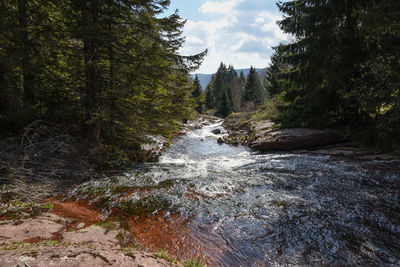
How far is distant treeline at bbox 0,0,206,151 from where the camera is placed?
5801mm

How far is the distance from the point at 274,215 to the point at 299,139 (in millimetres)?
8280

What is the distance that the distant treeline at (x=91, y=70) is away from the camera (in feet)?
19.0

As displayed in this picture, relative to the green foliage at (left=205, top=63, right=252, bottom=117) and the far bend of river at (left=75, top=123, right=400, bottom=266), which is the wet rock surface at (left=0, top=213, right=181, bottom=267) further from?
the green foliage at (left=205, top=63, right=252, bottom=117)

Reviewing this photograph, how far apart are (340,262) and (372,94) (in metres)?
7.80

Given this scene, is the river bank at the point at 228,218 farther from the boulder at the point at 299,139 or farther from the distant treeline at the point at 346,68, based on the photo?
the boulder at the point at 299,139

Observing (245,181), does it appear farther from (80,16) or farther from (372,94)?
(80,16)

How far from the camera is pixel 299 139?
11141mm

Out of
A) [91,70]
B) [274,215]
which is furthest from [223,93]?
[274,215]

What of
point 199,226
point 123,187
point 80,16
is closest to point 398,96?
point 199,226

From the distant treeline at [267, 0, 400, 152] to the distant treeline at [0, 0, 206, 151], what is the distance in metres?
7.02

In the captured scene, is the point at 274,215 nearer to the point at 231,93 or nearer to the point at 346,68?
the point at 346,68

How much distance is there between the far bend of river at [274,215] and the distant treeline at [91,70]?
2.41 meters

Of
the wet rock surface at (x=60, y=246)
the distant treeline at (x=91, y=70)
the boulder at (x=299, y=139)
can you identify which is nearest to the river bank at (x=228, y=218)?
the wet rock surface at (x=60, y=246)

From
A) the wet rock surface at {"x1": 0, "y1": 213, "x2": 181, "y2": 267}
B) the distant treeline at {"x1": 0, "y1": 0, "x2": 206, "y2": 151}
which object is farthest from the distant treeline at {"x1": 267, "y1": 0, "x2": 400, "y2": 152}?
the wet rock surface at {"x1": 0, "y1": 213, "x2": 181, "y2": 267}
